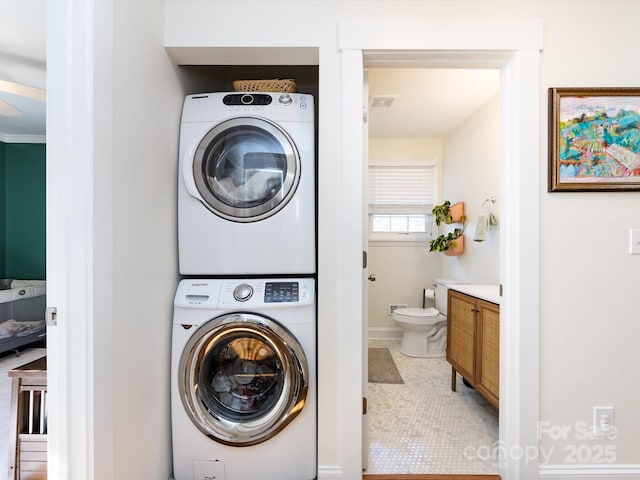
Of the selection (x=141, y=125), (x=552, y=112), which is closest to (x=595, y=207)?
(x=552, y=112)

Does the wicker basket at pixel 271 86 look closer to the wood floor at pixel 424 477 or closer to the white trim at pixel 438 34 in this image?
the white trim at pixel 438 34

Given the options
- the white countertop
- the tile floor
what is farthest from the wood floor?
the white countertop

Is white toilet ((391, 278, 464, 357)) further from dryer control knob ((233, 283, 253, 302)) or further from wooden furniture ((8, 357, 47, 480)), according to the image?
wooden furniture ((8, 357, 47, 480))

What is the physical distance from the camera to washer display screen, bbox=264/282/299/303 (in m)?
1.50

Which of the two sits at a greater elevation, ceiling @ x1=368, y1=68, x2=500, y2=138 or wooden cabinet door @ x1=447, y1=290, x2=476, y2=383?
ceiling @ x1=368, y1=68, x2=500, y2=138

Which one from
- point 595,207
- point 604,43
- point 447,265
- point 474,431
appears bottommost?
point 474,431

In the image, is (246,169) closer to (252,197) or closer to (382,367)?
(252,197)

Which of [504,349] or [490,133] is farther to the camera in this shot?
[490,133]

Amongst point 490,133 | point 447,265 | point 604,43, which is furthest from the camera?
point 447,265

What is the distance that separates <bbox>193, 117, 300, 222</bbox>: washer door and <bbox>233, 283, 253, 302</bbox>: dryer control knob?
32cm

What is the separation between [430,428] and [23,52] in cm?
354

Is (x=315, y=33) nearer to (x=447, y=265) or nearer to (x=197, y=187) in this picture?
(x=197, y=187)

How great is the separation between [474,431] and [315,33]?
2.33m

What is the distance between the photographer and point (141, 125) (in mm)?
1301
